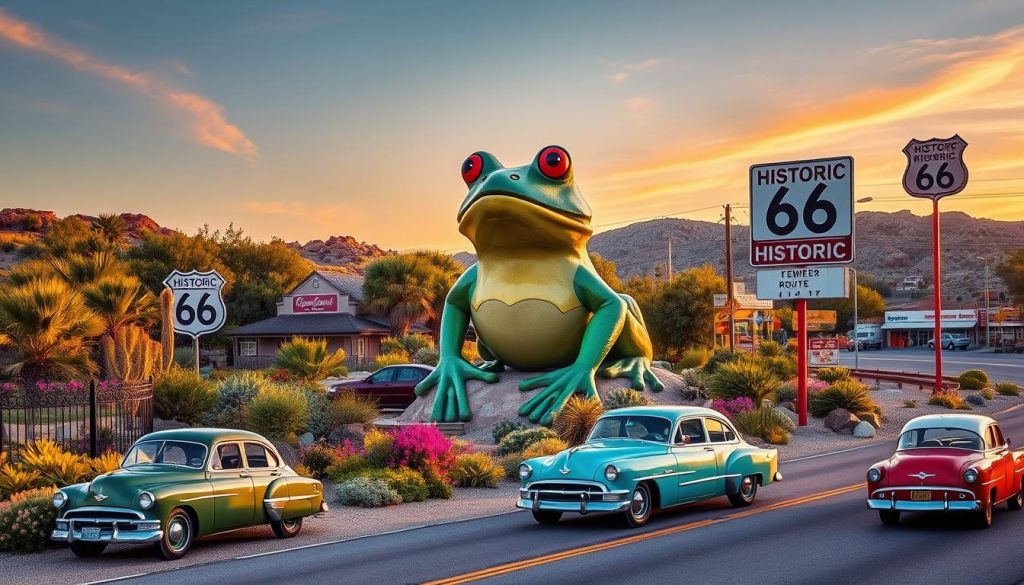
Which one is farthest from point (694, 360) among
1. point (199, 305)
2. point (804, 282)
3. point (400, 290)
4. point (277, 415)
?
point (400, 290)

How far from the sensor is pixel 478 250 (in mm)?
23172

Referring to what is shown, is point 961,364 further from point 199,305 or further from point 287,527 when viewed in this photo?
point 287,527

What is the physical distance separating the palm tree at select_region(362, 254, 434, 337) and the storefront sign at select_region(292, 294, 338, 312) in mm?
2899

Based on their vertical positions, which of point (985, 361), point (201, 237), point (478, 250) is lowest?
point (985, 361)

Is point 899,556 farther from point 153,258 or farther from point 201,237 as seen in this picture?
point 201,237

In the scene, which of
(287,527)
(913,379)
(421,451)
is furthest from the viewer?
(913,379)

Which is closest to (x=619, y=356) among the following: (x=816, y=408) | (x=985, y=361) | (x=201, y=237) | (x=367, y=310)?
(x=816, y=408)

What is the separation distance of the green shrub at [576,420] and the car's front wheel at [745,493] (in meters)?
5.90

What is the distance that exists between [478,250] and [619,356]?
4562mm

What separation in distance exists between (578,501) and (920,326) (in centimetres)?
9439

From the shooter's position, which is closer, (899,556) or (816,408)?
(899,556)

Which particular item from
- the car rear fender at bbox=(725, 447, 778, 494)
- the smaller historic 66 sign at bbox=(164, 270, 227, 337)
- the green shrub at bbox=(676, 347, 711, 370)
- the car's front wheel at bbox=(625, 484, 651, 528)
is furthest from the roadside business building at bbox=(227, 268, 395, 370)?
the car's front wheel at bbox=(625, 484, 651, 528)

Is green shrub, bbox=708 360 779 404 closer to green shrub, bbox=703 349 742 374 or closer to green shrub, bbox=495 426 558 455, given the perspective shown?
green shrub, bbox=703 349 742 374

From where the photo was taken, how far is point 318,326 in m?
57.7
